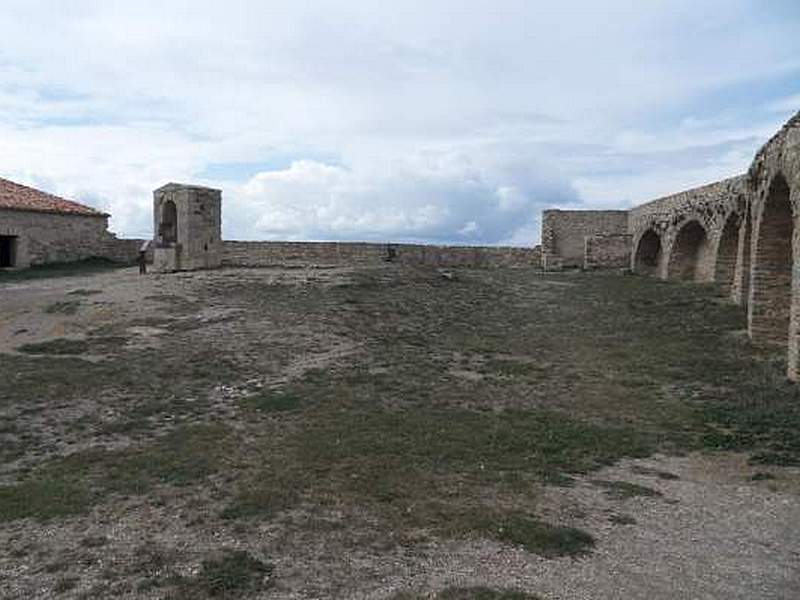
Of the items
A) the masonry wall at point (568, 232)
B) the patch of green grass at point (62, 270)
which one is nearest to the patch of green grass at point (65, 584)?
the patch of green grass at point (62, 270)

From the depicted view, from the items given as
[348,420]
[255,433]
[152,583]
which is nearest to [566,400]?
[348,420]

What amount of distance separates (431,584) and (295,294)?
14.1 metres

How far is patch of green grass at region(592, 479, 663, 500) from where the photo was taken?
7059 mm

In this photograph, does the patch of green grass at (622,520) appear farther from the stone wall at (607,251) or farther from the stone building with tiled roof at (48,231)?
the stone wall at (607,251)

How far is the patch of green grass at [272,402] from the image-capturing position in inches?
391

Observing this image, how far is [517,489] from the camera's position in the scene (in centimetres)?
711

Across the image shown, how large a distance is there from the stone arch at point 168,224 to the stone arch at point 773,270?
17.5 meters

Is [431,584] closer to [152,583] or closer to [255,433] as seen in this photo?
[152,583]

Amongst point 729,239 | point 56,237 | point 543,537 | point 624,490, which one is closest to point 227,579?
A: point 543,537

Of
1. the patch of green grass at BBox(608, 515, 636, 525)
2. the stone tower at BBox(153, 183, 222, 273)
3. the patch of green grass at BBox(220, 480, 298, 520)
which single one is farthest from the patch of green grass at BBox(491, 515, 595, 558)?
the stone tower at BBox(153, 183, 222, 273)

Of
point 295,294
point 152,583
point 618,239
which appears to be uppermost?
point 618,239

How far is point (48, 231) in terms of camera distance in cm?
2875

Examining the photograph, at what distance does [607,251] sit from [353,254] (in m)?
11.2

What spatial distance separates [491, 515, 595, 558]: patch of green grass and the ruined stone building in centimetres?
678
